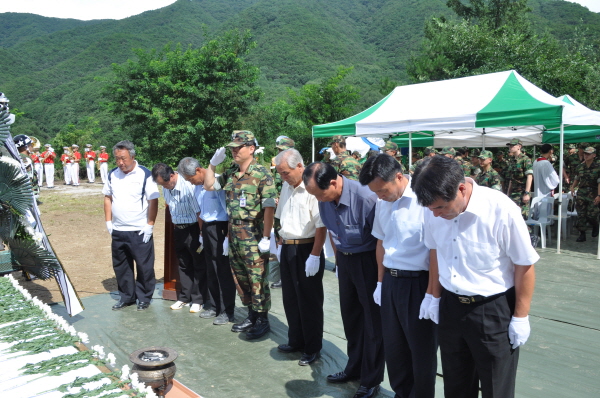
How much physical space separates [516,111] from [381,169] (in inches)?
213

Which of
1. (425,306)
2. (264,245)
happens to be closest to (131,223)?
(264,245)

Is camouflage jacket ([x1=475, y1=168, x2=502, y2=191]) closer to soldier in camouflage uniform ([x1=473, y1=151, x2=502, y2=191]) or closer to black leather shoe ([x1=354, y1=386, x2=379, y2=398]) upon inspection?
soldier in camouflage uniform ([x1=473, y1=151, x2=502, y2=191])

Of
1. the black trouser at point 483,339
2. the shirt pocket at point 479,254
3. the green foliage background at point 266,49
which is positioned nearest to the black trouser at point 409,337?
the black trouser at point 483,339

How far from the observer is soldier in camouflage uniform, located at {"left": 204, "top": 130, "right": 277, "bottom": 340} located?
13.2ft

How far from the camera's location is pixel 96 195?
52.9 feet

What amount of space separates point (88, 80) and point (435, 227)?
56.8 metres

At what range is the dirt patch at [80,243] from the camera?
20.0 ft

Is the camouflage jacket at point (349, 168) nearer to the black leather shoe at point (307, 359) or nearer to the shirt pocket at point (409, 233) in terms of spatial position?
the black leather shoe at point (307, 359)

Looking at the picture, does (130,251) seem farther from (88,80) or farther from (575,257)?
(88,80)

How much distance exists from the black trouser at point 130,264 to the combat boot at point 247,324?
134 cm

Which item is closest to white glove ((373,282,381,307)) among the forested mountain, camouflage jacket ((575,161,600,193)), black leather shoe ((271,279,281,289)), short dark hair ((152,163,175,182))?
short dark hair ((152,163,175,182))

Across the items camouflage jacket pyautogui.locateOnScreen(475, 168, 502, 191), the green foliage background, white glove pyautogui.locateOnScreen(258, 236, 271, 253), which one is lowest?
white glove pyautogui.locateOnScreen(258, 236, 271, 253)

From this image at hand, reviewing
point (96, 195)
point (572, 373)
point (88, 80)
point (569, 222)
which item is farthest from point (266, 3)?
point (572, 373)

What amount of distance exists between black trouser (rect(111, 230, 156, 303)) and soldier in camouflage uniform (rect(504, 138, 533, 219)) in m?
5.57
